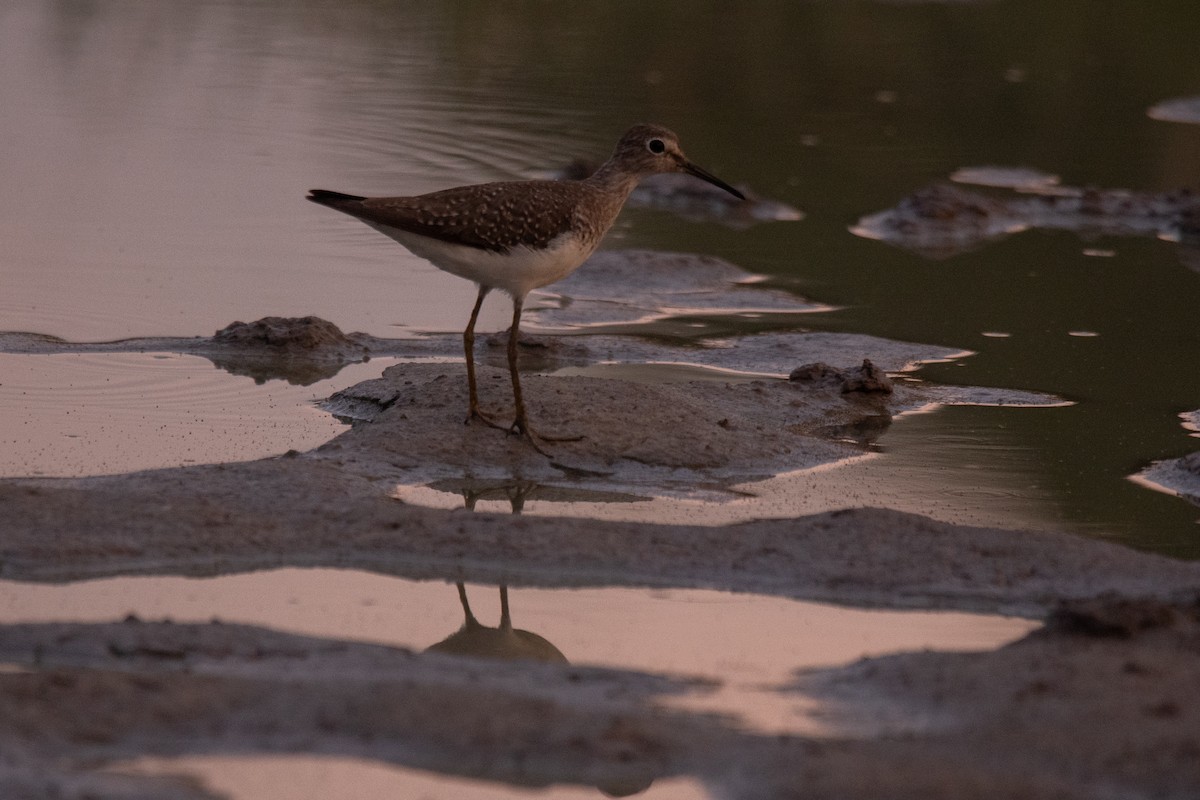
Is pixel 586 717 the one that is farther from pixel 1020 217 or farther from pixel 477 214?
pixel 1020 217

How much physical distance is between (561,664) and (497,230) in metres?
2.73

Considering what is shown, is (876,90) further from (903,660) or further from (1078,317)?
(903,660)

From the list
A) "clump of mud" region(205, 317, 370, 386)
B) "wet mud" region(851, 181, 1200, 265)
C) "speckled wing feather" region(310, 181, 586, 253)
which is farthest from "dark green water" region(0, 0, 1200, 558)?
"speckled wing feather" region(310, 181, 586, 253)

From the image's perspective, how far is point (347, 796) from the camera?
4465 mm

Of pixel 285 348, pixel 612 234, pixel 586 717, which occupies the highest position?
pixel 612 234

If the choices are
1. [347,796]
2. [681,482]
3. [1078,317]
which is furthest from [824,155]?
[347,796]

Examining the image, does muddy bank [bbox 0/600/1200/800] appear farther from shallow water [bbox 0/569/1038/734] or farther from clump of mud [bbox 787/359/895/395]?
clump of mud [bbox 787/359/895/395]

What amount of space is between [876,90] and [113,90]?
7419mm

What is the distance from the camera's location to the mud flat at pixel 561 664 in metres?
4.62

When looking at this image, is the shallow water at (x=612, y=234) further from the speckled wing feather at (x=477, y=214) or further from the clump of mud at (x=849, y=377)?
the speckled wing feather at (x=477, y=214)

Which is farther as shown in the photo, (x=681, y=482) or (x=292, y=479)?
(x=681, y=482)

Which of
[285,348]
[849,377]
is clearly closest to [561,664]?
[849,377]

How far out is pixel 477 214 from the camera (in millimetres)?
7609

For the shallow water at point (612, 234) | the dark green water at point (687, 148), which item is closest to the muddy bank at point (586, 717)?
the shallow water at point (612, 234)
